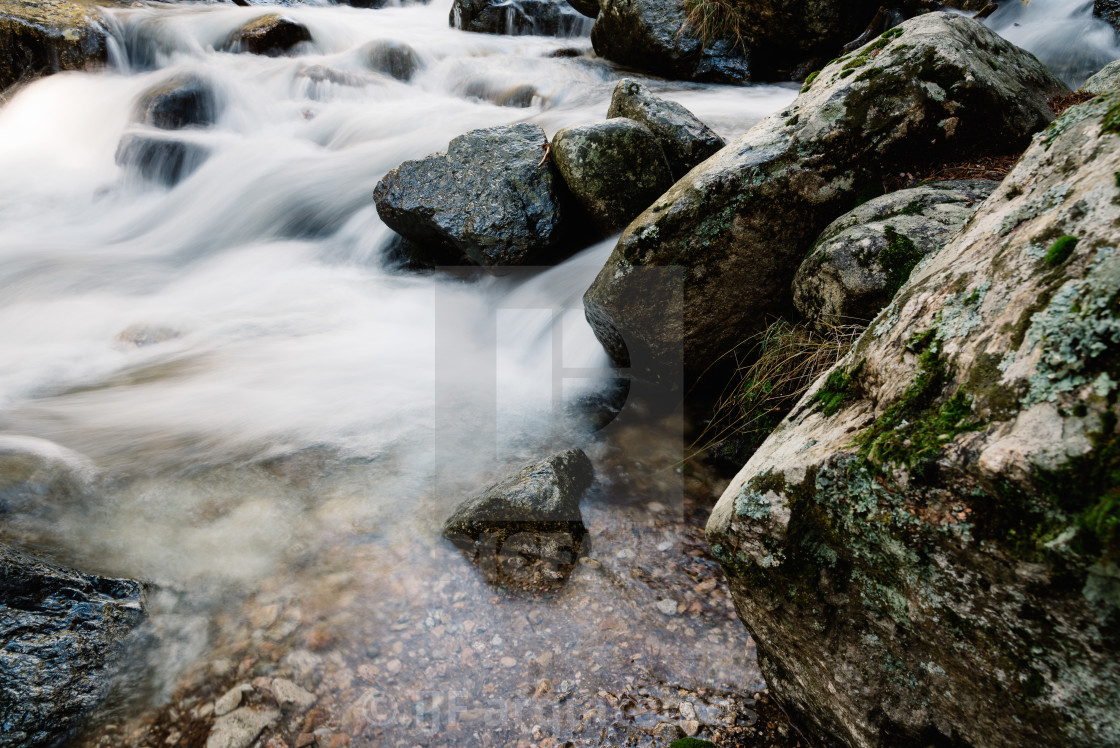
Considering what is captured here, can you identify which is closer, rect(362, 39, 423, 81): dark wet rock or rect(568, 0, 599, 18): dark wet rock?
rect(362, 39, 423, 81): dark wet rock

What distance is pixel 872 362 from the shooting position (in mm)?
2025

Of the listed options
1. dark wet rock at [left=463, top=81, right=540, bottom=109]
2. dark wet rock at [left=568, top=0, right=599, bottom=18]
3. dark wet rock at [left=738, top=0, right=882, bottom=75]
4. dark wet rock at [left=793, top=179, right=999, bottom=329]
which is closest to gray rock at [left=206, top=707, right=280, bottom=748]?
dark wet rock at [left=793, top=179, right=999, bottom=329]

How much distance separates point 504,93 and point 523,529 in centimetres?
896

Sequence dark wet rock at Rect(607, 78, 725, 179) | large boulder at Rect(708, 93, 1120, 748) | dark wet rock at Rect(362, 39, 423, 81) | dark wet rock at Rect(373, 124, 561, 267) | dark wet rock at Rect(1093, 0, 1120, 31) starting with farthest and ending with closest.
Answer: dark wet rock at Rect(362, 39, 423, 81) → dark wet rock at Rect(1093, 0, 1120, 31) → dark wet rock at Rect(373, 124, 561, 267) → dark wet rock at Rect(607, 78, 725, 179) → large boulder at Rect(708, 93, 1120, 748)

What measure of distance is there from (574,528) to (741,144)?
9.06 feet

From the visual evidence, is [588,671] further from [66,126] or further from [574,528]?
[66,126]

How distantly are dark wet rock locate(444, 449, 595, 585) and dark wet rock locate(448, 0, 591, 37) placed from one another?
12113 mm

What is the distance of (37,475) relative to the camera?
386 cm

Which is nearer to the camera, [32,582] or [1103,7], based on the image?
[32,582]

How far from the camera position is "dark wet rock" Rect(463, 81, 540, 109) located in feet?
33.6

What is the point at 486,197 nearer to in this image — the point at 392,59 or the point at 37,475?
the point at 37,475

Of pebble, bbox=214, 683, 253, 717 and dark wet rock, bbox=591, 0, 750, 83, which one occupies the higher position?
dark wet rock, bbox=591, 0, 750, 83

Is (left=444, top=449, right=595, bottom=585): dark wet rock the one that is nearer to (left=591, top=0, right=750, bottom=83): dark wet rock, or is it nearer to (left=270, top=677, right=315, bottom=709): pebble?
(left=270, top=677, right=315, bottom=709): pebble

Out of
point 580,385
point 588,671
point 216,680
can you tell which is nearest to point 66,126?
point 580,385
